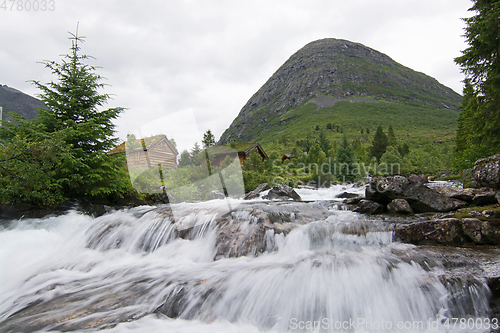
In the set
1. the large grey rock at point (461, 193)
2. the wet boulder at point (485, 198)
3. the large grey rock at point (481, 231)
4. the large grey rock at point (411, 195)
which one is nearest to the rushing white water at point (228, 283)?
the large grey rock at point (481, 231)

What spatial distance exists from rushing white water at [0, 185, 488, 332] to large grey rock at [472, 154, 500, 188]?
4230 millimetres

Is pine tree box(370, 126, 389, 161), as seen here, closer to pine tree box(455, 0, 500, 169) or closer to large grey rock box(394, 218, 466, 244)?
pine tree box(455, 0, 500, 169)

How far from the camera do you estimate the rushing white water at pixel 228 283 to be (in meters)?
4.47

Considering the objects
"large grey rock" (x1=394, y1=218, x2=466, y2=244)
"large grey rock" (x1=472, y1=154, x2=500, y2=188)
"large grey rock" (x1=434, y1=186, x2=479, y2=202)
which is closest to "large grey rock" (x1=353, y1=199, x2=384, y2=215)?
Answer: "large grey rock" (x1=434, y1=186, x2=479, y2=202)

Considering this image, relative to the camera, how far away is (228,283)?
5625mm

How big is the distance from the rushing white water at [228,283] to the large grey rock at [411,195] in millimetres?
1623

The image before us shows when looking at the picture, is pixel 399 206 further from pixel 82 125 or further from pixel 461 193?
pixel 82 125

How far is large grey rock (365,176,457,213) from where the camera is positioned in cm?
827

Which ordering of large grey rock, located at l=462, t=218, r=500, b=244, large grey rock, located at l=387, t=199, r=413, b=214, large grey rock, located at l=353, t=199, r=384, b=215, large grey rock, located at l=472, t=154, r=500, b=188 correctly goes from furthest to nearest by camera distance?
1. large grey rock, located at l=353, t=199, r=384, b=215
2. large grey rock, located at l=387, t=199, r=413, b=214
3. large grey rock, located at l=472, t=154, r=500, b=188
4. large grey rock, located at l=462, t=218, r=500, b=244

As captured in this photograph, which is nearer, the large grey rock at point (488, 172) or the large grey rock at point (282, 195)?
the large grey rock at point (488, 172)

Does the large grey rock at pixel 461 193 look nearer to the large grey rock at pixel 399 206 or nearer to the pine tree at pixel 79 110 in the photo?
the large grey rock at pixel 399 206

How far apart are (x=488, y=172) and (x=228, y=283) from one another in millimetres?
9350

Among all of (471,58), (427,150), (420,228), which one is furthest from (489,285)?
(427,150)

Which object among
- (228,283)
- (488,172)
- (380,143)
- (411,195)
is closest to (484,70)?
(488,172)
